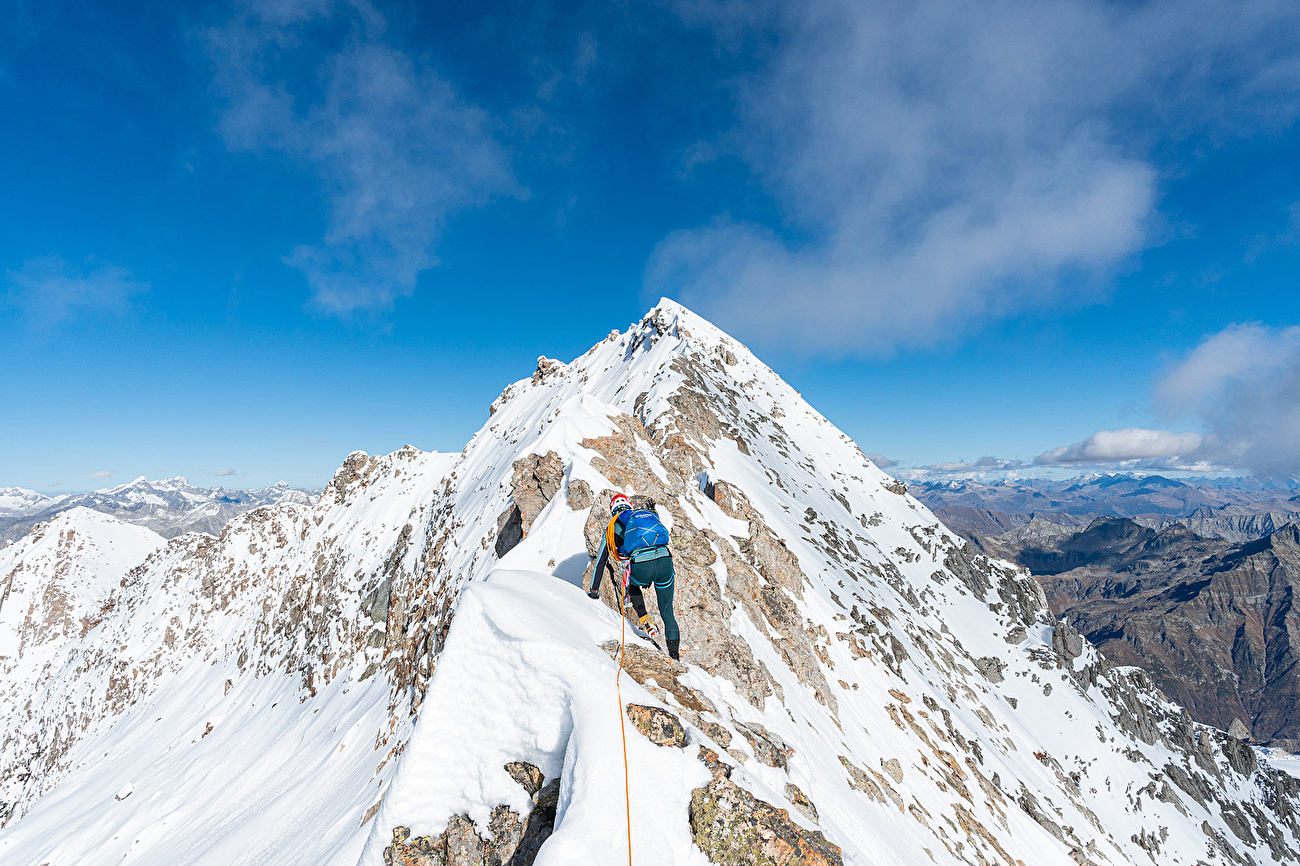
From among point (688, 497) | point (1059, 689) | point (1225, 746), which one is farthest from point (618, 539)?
point (1225, 746)

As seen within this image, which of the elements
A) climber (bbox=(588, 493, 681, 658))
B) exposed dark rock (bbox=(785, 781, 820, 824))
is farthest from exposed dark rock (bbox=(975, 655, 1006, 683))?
exposed dark rock (bbox=(785, 781, 820, 824))

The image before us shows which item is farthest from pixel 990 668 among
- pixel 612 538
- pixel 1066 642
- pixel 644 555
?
pixel 612 538

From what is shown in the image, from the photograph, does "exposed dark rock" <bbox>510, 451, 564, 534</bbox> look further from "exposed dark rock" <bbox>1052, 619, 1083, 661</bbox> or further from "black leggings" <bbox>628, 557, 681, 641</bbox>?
"exposed dark rock" <bbox>1052, 619, 1083, 661</bbox>

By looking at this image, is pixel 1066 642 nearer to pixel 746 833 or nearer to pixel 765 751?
pixel 765 751

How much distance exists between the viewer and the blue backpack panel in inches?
421

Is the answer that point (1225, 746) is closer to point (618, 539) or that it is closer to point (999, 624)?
point (999, 624)

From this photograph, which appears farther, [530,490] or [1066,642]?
[1066,642]

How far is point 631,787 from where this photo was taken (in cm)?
595

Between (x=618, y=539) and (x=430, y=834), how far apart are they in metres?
5.86

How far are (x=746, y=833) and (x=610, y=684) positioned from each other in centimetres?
241

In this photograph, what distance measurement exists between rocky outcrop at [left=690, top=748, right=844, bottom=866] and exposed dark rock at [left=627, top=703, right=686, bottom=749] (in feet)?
2.16

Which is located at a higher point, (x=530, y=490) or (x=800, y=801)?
(x=530, y=490)

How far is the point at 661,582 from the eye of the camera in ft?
36.2

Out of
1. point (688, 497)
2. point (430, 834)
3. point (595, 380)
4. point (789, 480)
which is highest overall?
point (595, 380)
